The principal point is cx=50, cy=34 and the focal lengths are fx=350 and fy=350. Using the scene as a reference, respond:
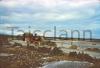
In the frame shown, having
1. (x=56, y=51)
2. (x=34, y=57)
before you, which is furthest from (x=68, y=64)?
(x=34, y=57)

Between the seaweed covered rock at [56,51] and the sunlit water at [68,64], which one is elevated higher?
the seaweed covered rock at [56,51]

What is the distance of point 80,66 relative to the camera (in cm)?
311

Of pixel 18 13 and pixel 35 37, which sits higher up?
pixel 18 13

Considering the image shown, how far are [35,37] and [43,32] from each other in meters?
0.09

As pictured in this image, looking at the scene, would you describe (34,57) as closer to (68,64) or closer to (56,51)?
(56,51)

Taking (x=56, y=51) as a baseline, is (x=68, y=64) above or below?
below

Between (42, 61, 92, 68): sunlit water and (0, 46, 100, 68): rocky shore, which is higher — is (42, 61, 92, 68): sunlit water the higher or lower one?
the lower one

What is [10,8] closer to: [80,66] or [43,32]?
[43,32]

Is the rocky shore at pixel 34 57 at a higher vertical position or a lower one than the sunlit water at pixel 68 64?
higher

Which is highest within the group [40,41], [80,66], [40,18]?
Answer: [40,18]

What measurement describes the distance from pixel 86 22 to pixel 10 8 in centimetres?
71

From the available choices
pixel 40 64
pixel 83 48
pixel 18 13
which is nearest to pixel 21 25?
pixel 18 13

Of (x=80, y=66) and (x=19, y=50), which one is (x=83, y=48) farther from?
(x=19, y=50)

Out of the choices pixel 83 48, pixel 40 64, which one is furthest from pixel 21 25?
pixel 83 48
